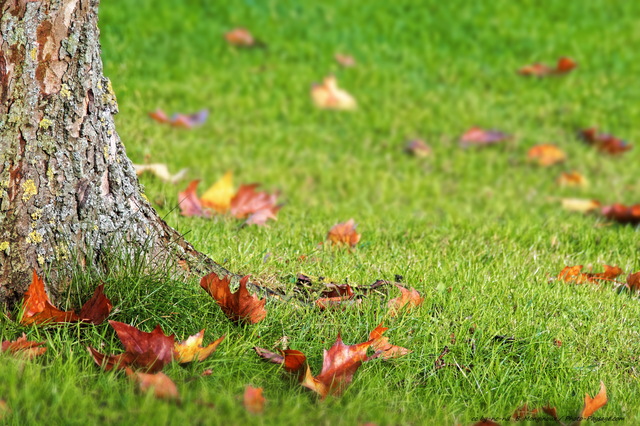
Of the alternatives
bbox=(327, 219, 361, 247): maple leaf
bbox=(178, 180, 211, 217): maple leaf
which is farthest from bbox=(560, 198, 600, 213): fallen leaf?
bbox=(178, 180, 211, 217): maple leaf

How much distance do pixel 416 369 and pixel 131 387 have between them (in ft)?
2.78

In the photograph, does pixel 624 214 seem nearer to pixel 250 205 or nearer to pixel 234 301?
pixel 250 205

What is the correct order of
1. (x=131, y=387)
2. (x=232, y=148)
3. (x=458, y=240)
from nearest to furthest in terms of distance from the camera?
(x=131, y=387), (x=458, y=240), (x=232, y=148)

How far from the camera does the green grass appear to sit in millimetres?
2135

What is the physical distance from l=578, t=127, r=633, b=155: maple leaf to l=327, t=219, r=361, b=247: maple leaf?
3.63m

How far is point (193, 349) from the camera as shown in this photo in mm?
2137

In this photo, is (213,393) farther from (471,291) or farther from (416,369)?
(471,291)

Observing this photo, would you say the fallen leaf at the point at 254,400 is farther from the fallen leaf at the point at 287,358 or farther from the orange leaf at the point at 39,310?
the orange leaf at the point at 39,310

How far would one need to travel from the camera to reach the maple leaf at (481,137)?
6195mm

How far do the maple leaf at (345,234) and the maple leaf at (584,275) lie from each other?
0.89m

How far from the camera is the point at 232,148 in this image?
18.4 ft

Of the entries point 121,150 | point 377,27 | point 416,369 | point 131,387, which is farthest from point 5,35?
point 377,27

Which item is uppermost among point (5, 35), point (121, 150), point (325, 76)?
point (5, 35)

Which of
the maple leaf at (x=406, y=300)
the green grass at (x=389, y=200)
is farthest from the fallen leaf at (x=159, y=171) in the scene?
the maple leaf at (x=406, y=300)
